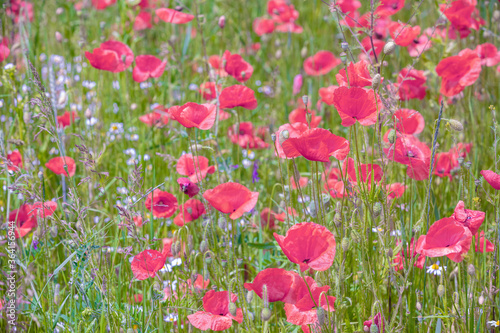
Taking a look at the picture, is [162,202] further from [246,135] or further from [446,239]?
[446,239]

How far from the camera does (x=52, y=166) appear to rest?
2.20 metres

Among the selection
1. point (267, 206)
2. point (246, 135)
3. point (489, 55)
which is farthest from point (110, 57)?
point (489, 55)

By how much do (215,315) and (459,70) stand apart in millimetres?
1603

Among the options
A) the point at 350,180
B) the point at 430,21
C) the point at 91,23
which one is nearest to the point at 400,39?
the point at 350,180

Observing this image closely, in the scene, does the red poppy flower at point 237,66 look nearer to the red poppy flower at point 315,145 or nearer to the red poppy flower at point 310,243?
the red poppy flower at point 315,145

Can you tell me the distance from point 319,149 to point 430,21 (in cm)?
339

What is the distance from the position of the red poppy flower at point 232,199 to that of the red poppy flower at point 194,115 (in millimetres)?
296

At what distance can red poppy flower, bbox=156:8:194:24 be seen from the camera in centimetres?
282

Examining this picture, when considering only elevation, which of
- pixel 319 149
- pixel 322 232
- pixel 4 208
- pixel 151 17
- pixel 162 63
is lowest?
pixel 4 208

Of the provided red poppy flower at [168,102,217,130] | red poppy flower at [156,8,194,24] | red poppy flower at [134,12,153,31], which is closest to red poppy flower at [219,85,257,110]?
red poppy flower at [168,102,217,130]

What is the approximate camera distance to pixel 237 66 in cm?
245

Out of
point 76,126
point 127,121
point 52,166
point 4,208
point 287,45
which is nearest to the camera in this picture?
point 52,166

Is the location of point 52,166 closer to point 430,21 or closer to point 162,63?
point 162,63

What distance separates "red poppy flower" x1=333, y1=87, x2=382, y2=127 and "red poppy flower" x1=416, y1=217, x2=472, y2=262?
1.20 ft
